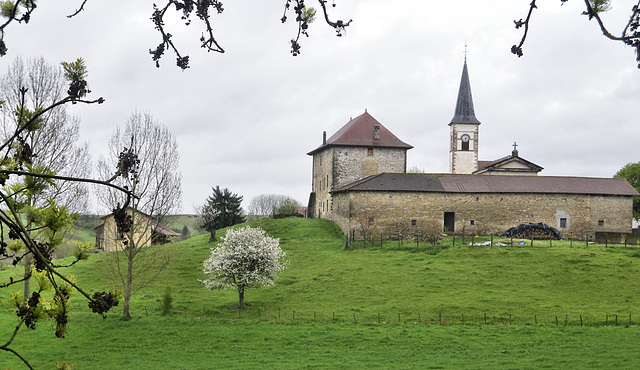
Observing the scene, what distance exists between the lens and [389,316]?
2500cm

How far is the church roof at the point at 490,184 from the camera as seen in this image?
44.0m

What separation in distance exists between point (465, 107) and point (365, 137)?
19165 millimetres

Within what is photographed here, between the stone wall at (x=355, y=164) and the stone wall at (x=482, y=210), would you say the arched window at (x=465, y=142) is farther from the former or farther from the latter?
the stone wall at (x=482, y=210)

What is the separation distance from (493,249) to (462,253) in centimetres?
203

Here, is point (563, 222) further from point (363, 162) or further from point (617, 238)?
point (363, 162)

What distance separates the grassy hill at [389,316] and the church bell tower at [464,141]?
95.5 ft

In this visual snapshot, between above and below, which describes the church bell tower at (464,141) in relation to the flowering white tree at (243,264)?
above

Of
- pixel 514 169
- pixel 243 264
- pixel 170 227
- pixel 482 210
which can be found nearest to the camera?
pixel 243 264

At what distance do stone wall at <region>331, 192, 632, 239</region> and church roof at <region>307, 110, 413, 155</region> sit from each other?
31.6 feet

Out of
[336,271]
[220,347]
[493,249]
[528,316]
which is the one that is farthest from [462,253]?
[220,347]

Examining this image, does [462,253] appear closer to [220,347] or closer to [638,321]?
[638,321]

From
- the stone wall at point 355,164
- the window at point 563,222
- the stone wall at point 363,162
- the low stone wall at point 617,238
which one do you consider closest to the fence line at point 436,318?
the low stone wall at point 617,238

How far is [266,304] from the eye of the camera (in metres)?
28.4

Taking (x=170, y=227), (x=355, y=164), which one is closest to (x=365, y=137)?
(x=355, y=164)
